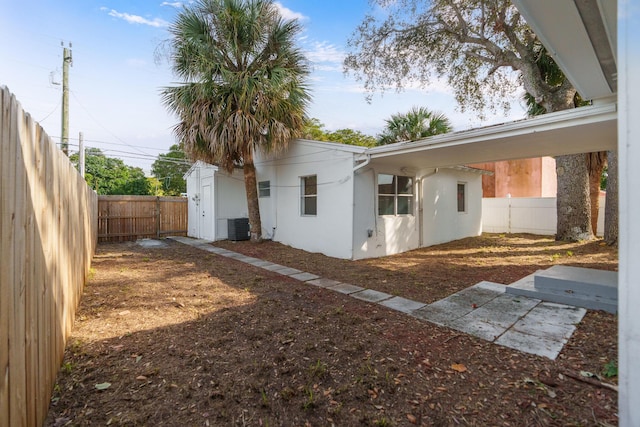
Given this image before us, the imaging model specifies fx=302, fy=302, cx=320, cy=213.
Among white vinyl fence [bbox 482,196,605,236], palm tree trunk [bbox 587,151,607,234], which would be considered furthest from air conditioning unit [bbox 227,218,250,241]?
palm tree trunk [bbox 587,151,607,234]

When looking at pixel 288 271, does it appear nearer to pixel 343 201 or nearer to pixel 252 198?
pixel 343 201

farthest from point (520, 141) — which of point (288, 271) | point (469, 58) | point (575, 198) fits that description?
point (469, 58)

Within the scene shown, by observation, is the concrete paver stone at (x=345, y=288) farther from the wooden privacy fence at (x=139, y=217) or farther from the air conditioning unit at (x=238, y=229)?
the wooden privacy fence at (x=139, y=217)

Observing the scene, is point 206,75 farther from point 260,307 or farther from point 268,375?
point 268,375

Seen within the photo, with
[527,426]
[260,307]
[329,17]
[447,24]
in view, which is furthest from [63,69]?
[527,426]

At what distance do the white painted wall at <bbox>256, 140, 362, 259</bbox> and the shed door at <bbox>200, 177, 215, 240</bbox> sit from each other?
2.19m

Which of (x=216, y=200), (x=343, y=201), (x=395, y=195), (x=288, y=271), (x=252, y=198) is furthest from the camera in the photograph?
(x=216, y=200)

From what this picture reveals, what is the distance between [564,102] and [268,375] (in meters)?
11.2

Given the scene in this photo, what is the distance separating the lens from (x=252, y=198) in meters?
9.88

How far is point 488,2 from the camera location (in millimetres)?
8977

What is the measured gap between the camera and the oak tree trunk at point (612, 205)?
8428 millimetres

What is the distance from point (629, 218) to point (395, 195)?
7.32 m

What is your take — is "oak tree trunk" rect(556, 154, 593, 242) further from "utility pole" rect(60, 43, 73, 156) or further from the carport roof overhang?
"utility pole" rect(60, 43, 73, 156)

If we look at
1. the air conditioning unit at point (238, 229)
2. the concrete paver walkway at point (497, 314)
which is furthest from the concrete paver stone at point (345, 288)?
the air conditioning unit at point (238, 229)
